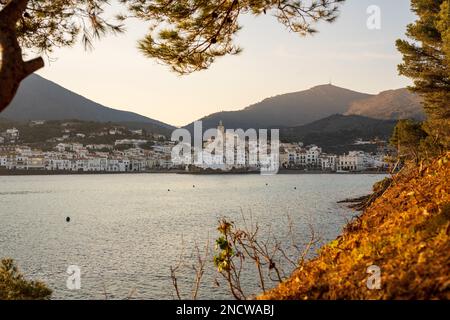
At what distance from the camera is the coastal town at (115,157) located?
165875 millimetres

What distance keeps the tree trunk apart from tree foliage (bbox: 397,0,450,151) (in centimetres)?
2744

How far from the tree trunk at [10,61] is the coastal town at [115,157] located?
533 feet

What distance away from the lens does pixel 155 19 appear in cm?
787

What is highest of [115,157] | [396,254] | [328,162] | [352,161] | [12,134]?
[12,134]

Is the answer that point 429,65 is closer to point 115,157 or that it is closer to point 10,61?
point 10,61

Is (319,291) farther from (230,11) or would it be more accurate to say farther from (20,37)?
(20,37)

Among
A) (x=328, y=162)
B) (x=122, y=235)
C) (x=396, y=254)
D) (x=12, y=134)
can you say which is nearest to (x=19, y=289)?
(x=396, y=254)

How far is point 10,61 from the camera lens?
4.49 meters

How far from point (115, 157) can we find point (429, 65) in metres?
160

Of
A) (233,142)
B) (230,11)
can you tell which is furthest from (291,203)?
(233,142)

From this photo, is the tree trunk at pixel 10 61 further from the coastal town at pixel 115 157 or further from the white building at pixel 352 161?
the white building at pixel 352 161

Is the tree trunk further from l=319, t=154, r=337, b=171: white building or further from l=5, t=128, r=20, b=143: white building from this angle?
l=5, t=128, r=20, b=143: white building
